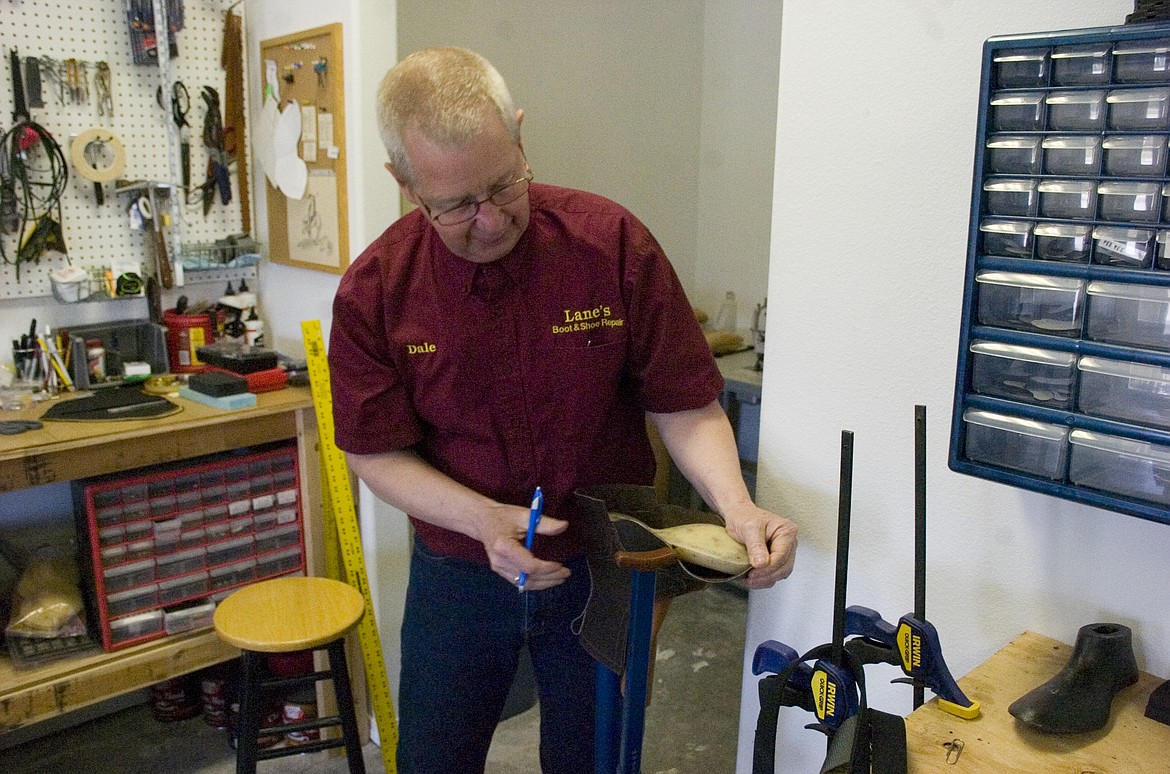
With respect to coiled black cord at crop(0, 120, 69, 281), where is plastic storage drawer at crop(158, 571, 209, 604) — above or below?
below

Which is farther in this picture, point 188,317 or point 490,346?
point 188,317

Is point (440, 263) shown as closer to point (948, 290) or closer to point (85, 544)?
point (948, 290)

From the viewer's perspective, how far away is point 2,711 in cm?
202

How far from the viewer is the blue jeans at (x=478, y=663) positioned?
158 centimetres

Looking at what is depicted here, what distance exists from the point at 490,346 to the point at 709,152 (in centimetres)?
269

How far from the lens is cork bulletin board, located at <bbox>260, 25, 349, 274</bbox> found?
2303 millimetres

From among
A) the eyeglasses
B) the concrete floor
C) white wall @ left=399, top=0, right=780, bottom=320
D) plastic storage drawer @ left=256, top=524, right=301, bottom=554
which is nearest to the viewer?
the eyeglasses

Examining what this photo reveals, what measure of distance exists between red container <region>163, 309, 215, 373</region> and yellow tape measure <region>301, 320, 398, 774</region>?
0.43 meters

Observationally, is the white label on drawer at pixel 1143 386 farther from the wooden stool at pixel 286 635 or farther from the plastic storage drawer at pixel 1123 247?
the wooden stool at pixel 286 635

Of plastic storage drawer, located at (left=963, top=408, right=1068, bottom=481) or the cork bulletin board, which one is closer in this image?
plastic storage drawer, located at (left=963, top=408, right=1068, bottom=481)

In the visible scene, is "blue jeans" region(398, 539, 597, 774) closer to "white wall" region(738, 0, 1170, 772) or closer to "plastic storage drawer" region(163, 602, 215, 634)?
"white wall" region(738, 0, 1170, 772)

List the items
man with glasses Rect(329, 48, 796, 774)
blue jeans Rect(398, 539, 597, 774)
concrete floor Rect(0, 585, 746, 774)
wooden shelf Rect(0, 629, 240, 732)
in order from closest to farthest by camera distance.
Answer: man with glasses Rect(329, 48, 796, 774), blue jeans Rect(398, 539, 597, 774), wooden shelf Rect(0, 629, 240, 732), concrete floor Rect(0, 585, 746, 774)

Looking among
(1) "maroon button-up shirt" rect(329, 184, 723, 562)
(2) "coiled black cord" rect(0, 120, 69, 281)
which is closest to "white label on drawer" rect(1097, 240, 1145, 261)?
(1) "maroon button-up shirt" rect(329, 184, 723, 562)

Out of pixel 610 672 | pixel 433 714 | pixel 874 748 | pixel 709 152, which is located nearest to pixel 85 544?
pixel 433 714
